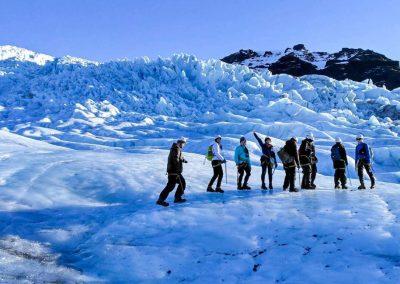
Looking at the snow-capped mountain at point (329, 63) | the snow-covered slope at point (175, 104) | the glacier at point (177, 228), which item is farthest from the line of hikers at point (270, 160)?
the snow-capped mountain at point (329, 63)

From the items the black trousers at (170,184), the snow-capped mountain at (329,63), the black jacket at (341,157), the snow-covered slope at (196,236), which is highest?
the snow-capped mountain at (329,63)

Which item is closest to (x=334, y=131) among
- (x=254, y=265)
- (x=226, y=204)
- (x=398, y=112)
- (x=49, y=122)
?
(x=398, y=112)

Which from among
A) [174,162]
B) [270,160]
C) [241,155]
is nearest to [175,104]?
[270,160]

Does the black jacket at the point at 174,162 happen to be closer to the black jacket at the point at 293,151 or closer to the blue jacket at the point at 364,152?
the black jacket at the point at 293,151

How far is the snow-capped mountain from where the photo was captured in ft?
310

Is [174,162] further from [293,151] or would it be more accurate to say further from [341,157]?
[341,157]

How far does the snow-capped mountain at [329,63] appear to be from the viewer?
310ft

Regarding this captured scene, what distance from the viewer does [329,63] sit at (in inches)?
4134

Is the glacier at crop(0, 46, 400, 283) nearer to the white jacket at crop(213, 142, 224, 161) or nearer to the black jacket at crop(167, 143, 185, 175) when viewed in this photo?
the black jacket at crop(167, 143, 185, 175)

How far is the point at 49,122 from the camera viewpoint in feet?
143

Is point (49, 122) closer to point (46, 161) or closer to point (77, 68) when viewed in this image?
point (77, 68)

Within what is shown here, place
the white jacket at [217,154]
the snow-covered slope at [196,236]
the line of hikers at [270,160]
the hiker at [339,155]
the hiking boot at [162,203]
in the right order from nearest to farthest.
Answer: the snow-covered slope at [196,236] → the hiking boot at [162,203] → the line of hikers at [270,160] → the white jacket at [217,154] → the hiker at [339,155]

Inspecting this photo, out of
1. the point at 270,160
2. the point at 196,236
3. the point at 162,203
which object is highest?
the point at 270,160

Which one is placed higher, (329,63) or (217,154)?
(329,63)
